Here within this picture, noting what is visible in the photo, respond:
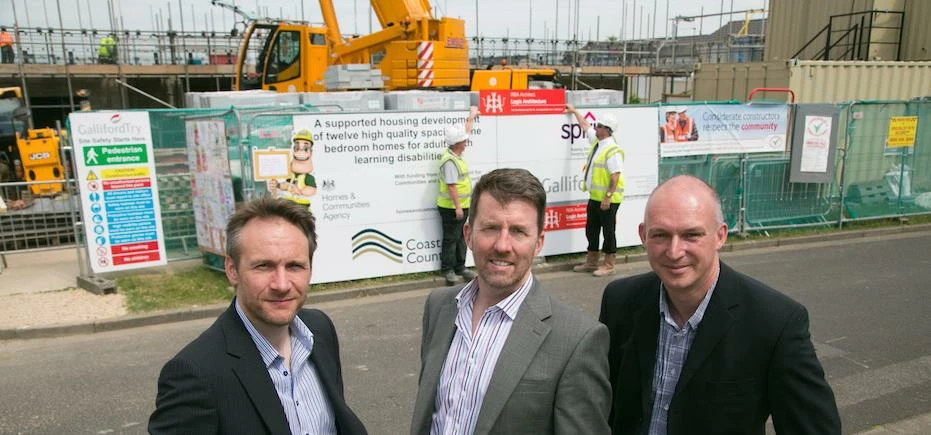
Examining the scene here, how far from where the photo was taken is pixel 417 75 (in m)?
12.9

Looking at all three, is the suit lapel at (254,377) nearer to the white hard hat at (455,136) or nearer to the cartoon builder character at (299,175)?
the cartoon builder character at (299,175)

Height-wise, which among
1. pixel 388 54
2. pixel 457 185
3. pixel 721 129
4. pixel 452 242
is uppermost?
pixel 388 54

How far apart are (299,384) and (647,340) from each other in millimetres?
1235

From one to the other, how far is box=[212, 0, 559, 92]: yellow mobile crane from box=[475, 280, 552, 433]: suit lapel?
11292mm

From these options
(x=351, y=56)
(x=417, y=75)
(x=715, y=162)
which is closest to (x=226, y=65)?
(x=351, y=56)

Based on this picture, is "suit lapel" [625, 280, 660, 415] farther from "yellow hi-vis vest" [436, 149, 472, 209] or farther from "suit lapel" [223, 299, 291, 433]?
"yellow hi-vis vest" [436, 149, 472, 209]

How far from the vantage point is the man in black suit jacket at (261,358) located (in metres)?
1.82

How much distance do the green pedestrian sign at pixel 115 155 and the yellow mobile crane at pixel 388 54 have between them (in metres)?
5.85

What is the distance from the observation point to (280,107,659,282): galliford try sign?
320 inches

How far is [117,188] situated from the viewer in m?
7.97

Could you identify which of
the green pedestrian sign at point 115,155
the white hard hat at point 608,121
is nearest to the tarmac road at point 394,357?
the white hard hat at point 608,121

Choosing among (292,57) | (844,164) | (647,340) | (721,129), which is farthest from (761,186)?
(647,340)

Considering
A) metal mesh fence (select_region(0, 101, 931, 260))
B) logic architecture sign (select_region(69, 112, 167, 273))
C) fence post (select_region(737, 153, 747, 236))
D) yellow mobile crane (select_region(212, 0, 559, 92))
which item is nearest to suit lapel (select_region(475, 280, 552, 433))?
metal mesh fence (select_region(0, 101, 931, 260))

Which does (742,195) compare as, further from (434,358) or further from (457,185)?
(434,358)
